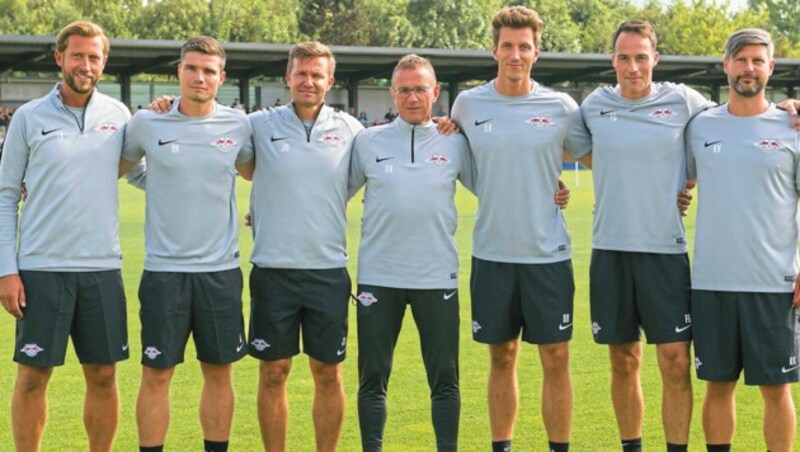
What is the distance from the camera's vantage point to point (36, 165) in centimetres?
615

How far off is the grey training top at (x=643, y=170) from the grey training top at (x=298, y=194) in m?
1.43

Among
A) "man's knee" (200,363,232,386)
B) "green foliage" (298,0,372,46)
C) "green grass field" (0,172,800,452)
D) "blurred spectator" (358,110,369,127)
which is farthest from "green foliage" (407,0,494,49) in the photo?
"man's knee" (200,363,232,386)

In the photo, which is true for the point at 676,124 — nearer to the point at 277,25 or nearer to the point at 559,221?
the point at 559,221

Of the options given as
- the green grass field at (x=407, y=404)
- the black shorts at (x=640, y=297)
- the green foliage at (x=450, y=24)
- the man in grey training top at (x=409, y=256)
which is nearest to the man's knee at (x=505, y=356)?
the man in grey training top at (x=409, y=256)

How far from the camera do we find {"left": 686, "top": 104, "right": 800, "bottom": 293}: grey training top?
610 centimetres

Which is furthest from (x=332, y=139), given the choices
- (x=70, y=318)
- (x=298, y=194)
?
(x=70, y=318)

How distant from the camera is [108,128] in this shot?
6277 millimetres

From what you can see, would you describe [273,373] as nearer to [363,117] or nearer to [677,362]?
[677,362]

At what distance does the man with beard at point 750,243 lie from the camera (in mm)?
6117

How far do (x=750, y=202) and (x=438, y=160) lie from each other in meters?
1.65

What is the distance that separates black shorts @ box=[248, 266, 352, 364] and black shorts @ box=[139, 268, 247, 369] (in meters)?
0.17

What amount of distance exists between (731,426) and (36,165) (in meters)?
3.84

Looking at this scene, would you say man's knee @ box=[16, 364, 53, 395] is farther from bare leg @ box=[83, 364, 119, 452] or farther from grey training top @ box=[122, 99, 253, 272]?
grey training top @ box=[122, 99, 253, 272]

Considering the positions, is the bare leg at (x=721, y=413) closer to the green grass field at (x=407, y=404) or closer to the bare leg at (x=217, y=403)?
the green grass field at (x=407, y=404)
